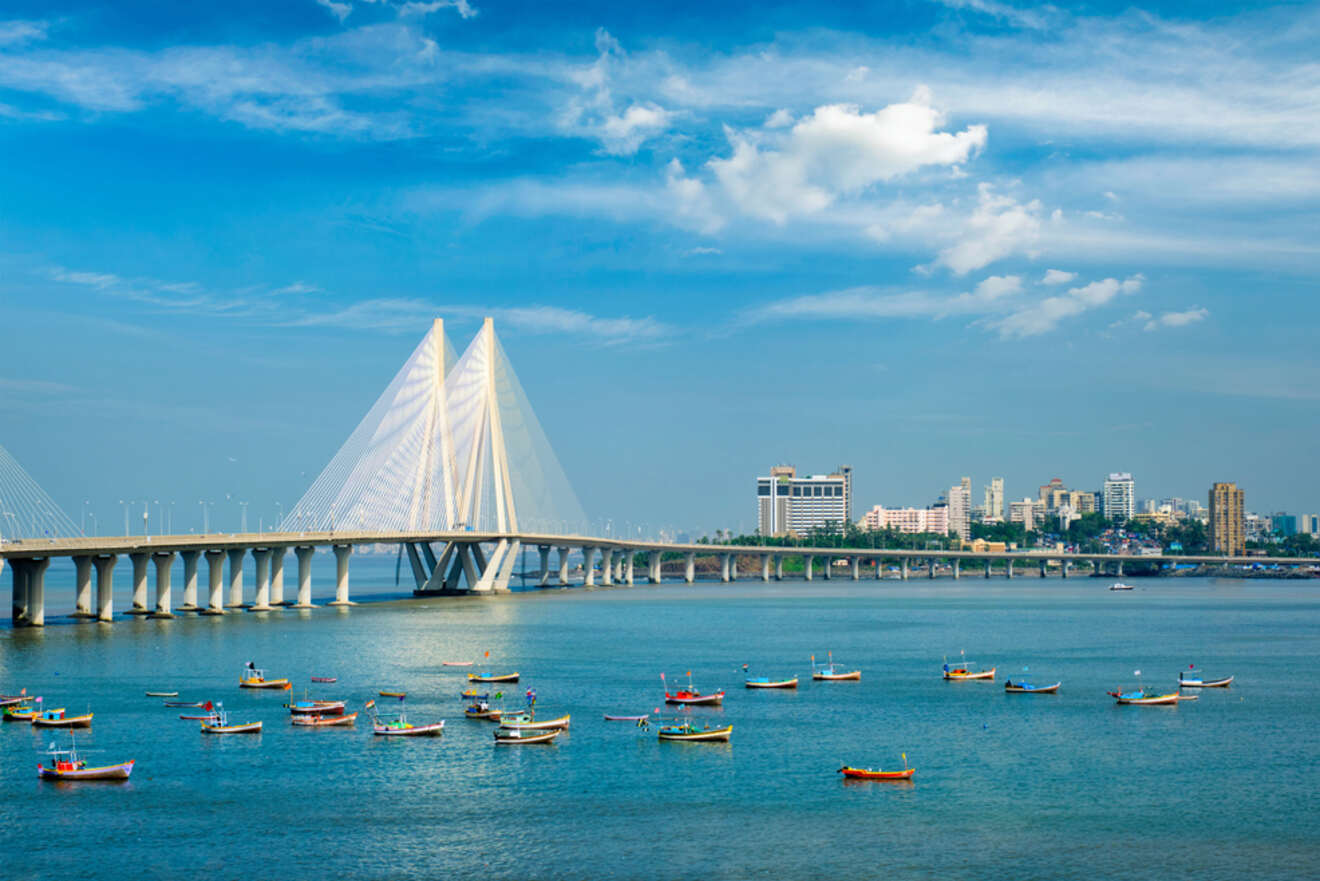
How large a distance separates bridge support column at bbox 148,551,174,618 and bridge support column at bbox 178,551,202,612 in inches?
108

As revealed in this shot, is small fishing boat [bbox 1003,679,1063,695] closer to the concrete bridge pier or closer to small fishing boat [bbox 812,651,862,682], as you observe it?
small fishing boat [bbox 812,651,862,682]

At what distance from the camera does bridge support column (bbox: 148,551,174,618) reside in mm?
117688

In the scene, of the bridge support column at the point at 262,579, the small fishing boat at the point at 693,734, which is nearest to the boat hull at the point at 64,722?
the small fishing boat at the point at 693,734

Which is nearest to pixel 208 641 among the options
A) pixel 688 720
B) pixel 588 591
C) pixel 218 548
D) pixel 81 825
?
pixel 218 548

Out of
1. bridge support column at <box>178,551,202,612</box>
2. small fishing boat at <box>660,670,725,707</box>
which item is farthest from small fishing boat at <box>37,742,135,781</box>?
bridge support column at <box>178,551,202,612</box>

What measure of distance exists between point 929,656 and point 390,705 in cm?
4181

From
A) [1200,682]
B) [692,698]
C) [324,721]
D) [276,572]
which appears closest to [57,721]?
[324,721]

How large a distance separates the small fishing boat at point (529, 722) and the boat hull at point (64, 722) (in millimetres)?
17817

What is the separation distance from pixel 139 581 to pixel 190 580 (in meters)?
5.91

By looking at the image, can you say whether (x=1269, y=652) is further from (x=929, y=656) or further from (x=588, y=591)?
(x=588, y=591)

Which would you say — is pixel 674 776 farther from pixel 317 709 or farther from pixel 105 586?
pixel 105 586

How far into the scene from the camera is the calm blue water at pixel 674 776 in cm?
3947

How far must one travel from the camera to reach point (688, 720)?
63844 mm

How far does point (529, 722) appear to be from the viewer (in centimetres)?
5934
